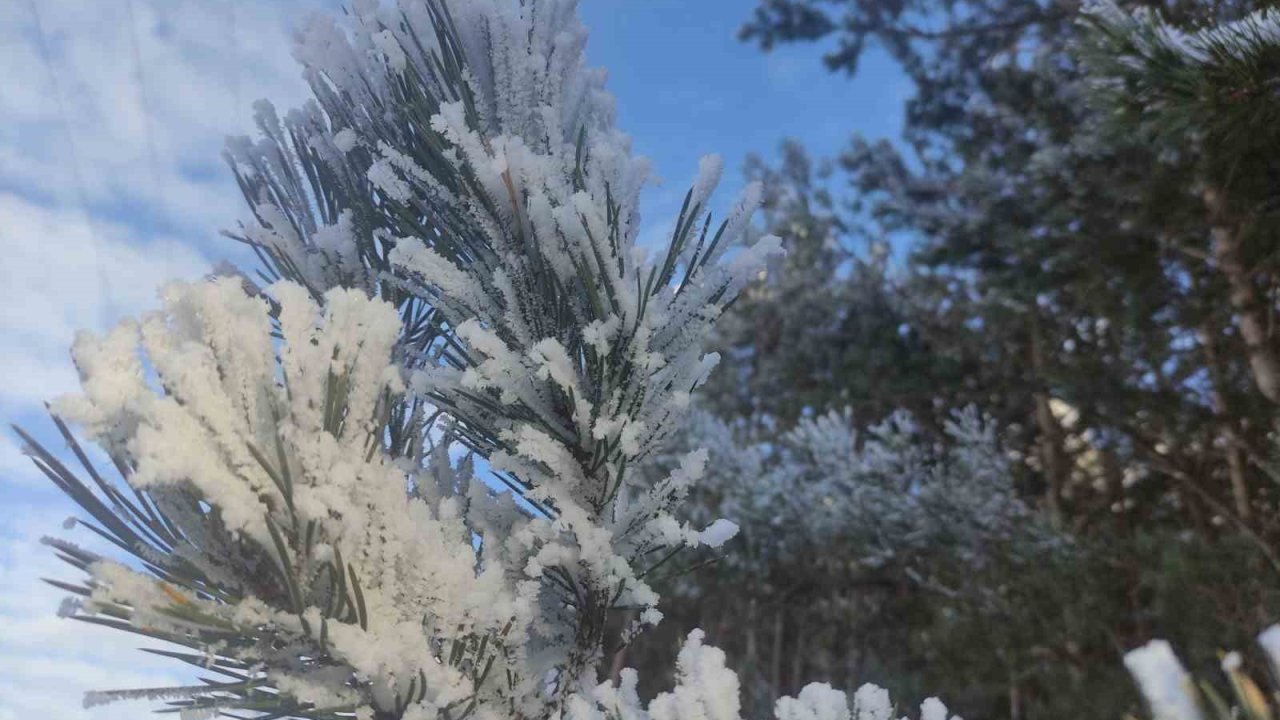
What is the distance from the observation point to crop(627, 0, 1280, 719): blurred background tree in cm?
800

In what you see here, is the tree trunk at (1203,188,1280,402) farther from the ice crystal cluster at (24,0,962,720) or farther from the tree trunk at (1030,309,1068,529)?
the ice crystal cluster at (24,0,962,720)

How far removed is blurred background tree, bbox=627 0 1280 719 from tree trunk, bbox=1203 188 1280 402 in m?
0.03

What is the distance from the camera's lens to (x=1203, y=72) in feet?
9.57

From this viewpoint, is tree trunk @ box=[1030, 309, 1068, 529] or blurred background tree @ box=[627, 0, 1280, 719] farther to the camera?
→ tree trunk @ box=[1030, 309, 1068, 529]

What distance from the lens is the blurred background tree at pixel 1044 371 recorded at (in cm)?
800

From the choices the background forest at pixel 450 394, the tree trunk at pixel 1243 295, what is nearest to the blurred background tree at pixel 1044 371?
the tree trunk at pixel 1243 295

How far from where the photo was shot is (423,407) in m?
1.64

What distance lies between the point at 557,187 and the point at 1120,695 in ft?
34.7

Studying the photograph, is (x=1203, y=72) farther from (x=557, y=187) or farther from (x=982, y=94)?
(x=982, y=94)

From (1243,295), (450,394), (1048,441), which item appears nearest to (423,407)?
(450,394)

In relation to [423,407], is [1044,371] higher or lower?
higher

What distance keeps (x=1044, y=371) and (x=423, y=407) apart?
928cm

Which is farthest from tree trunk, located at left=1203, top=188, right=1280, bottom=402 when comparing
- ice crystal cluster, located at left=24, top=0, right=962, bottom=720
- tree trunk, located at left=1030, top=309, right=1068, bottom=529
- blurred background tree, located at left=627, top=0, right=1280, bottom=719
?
ice crystal cluster, located at left=24, top=0, right=962, bottom=720

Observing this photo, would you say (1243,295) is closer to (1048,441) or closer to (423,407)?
(1048,441)
